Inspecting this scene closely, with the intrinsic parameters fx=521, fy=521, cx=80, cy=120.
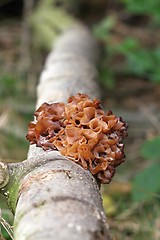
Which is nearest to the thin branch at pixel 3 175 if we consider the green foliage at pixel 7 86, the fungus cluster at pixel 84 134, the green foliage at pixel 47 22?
the fungus cluster at pixel 84 134

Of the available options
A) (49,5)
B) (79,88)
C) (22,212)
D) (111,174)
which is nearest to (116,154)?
(111,174)

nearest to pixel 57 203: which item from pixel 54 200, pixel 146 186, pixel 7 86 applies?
pixel 54 200

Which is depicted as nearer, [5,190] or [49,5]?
[5,190]

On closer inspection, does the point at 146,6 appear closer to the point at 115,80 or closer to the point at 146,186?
the point at 115,80

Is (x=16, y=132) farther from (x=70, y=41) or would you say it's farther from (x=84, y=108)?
(x=84, y=108)

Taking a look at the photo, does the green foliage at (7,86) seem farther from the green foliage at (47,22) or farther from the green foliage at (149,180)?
the green foliage at (149,180)

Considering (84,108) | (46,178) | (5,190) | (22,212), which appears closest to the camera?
(22,212)

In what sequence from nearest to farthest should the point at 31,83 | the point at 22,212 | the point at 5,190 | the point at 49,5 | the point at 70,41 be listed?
1. the point at 22,212
2. the point at 5,190
3. the point at 70,41
4. the point at 31,83
5. the point at 49,5
